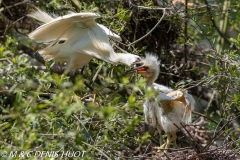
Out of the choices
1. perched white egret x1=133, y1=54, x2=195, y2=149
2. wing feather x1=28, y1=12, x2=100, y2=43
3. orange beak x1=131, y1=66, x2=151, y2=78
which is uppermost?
wing feather x1=28, y1=12, x2=100, y2=43

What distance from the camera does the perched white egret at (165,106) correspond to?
11.8 feet

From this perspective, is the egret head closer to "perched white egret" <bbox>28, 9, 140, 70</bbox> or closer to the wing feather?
"perched white egret" <bbox>28, 9, 140, 70</bbox>

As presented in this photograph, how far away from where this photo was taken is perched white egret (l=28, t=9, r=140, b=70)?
3639 mm

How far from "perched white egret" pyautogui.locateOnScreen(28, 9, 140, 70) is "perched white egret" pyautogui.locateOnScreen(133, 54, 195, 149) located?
0.35 feet

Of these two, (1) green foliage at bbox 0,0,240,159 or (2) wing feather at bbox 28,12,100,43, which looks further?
(2) wing feather at bbox 28,12,100,43

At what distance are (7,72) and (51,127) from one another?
0.45 m

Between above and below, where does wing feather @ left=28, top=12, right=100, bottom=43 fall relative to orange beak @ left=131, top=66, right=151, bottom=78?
above

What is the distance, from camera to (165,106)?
12.1 feet

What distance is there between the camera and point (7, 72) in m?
2.98

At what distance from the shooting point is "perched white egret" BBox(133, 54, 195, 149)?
Result: 359 centimetres

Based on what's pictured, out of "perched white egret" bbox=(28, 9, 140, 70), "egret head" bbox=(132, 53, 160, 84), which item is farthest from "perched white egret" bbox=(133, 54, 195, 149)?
"perched white egret" bbox=(28, 9, 140, 70)

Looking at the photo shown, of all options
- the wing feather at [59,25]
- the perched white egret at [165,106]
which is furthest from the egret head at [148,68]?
the wing feather at [59,25]

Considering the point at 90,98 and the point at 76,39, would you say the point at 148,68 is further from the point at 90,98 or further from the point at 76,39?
the point at 76,39

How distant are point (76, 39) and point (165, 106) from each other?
886 millimetres
